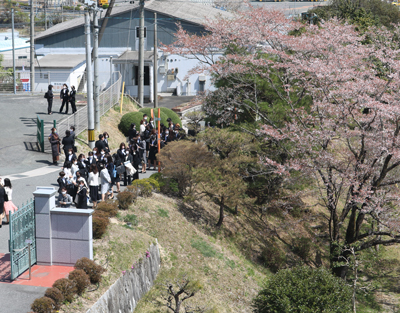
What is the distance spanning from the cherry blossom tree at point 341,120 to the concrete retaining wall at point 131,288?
616 centimetres

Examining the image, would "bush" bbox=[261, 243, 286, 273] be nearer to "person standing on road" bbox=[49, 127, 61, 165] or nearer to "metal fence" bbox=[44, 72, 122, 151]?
"person standing on road" bbox=[49, 127, 61, 165]

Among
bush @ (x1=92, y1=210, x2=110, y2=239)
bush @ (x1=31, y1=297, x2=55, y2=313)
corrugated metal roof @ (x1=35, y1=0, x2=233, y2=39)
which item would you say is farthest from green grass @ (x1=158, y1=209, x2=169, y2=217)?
corrugated metal roof @ (x1=35, y1=0, x2=233, y2=39)

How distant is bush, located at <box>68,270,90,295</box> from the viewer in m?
10.4

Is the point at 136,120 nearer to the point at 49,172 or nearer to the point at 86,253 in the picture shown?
the point at 49,172

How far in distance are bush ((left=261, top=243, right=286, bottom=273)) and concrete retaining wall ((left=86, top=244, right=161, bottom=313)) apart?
5997 mm

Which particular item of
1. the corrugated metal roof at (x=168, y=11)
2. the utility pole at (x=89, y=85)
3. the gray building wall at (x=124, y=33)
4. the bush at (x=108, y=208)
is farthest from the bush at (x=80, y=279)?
the corrugated metal roof at (x=168, y=11)

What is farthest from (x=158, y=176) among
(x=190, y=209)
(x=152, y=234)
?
(x=152, y=234)

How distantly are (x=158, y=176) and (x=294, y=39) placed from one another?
8202 millimetres

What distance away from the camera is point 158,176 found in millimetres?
19500

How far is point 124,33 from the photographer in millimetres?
46375

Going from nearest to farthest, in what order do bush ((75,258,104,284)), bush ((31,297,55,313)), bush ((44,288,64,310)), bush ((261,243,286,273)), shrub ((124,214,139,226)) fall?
1. bush ((31,297,55,313))
2. bush ((44,288,64,310))
3. bush ((75,258,104,284))
4. shrub ((124,214,139,226))
5. bush ((261,243,286,273))

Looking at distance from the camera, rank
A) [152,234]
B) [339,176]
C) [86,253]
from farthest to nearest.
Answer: [339,176]
[152,234]
[86,253]

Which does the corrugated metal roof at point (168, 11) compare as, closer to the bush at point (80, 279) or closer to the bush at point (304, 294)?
the bush at point (304, 294)

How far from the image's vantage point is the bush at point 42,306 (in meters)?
9.24
